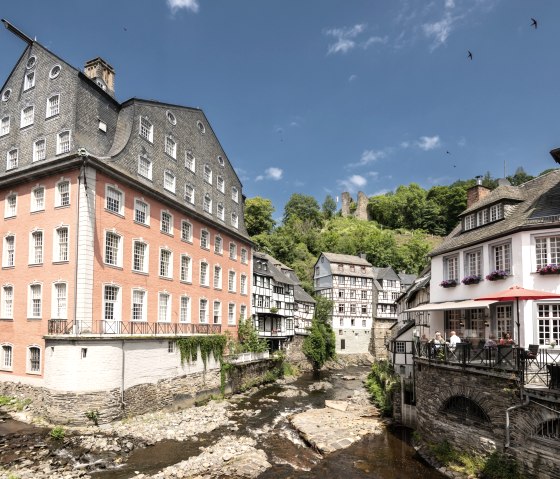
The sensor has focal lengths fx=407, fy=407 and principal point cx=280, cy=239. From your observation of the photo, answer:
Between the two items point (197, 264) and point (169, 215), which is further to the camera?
point (197, 264)

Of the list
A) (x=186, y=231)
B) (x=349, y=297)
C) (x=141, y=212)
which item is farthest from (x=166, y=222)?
(x=349, y=297)

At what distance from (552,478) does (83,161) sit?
2310 cm

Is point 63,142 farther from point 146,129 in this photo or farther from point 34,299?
point 34,299

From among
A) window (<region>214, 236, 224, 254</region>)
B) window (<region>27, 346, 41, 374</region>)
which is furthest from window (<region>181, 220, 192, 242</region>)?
window (<region>27, 346, 41, 374</region>)

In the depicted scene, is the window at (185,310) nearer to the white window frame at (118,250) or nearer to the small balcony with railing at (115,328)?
the small balcony with railing at (115,328)

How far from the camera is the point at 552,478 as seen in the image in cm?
1152

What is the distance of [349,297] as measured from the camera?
192 feet

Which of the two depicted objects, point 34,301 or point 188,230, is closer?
point 34,301

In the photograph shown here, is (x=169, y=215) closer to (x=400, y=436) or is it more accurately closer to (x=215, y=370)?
(x=215, y=370)

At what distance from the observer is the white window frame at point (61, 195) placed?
71.7 feet

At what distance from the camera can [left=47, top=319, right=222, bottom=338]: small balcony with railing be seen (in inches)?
798

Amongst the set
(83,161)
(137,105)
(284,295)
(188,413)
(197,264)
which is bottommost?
(188,413)

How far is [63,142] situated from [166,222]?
25.9 ft

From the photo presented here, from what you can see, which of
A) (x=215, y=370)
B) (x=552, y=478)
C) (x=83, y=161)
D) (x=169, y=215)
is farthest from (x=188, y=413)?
(x=552, y=478)
